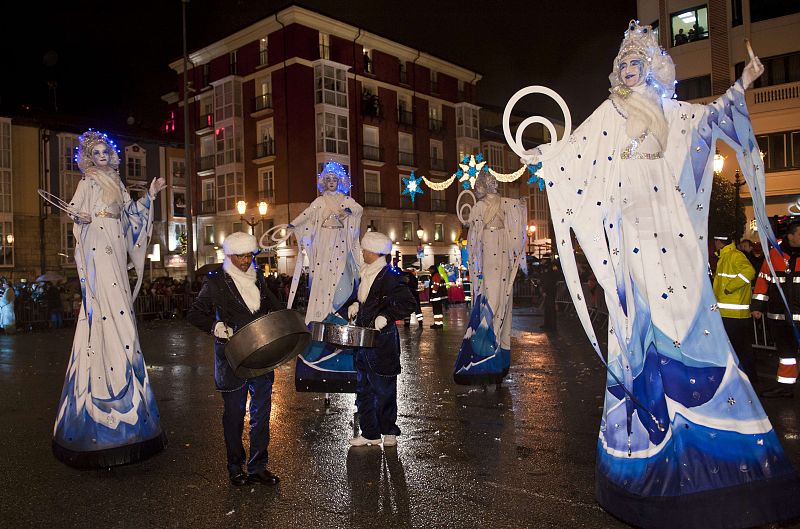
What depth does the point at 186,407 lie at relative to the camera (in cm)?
791

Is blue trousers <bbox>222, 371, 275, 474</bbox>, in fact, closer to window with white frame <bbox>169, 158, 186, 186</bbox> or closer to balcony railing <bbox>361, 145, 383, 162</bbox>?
balcony railing <bbox>361, 145, 383, 162</bbox>

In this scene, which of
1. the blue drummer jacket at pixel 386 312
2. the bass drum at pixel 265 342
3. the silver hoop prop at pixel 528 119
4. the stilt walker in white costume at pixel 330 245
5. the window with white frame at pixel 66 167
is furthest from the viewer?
the window with white frame at pixel 66 167

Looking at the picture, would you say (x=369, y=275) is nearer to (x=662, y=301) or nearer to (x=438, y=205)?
(x=662, y=301)

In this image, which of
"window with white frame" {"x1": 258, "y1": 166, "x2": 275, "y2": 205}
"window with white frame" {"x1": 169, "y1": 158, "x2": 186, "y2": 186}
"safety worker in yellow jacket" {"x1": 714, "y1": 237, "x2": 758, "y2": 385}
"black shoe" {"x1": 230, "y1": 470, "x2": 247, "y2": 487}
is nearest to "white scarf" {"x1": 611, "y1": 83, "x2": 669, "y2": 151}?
"black shoe" {"x1": 230, "y1": 470, "x2": 247, "y2": 487}

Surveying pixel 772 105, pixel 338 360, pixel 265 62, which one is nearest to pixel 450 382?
pixel 338 360

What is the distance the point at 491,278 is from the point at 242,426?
4.32m

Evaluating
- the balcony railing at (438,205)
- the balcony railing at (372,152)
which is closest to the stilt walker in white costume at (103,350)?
the balcony railing at (372,152)

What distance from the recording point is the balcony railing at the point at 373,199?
46.7 m

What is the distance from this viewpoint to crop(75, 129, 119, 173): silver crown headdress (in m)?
6.12

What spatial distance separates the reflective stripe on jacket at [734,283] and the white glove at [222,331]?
5836 mm

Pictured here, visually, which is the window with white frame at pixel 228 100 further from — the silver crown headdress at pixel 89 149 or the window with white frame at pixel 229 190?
the silver crown headdress at pixel 89 149

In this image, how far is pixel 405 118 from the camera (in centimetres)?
4953

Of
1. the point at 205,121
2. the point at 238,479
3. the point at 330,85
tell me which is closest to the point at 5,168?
the point at 205,121

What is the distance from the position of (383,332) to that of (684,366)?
2630mm
